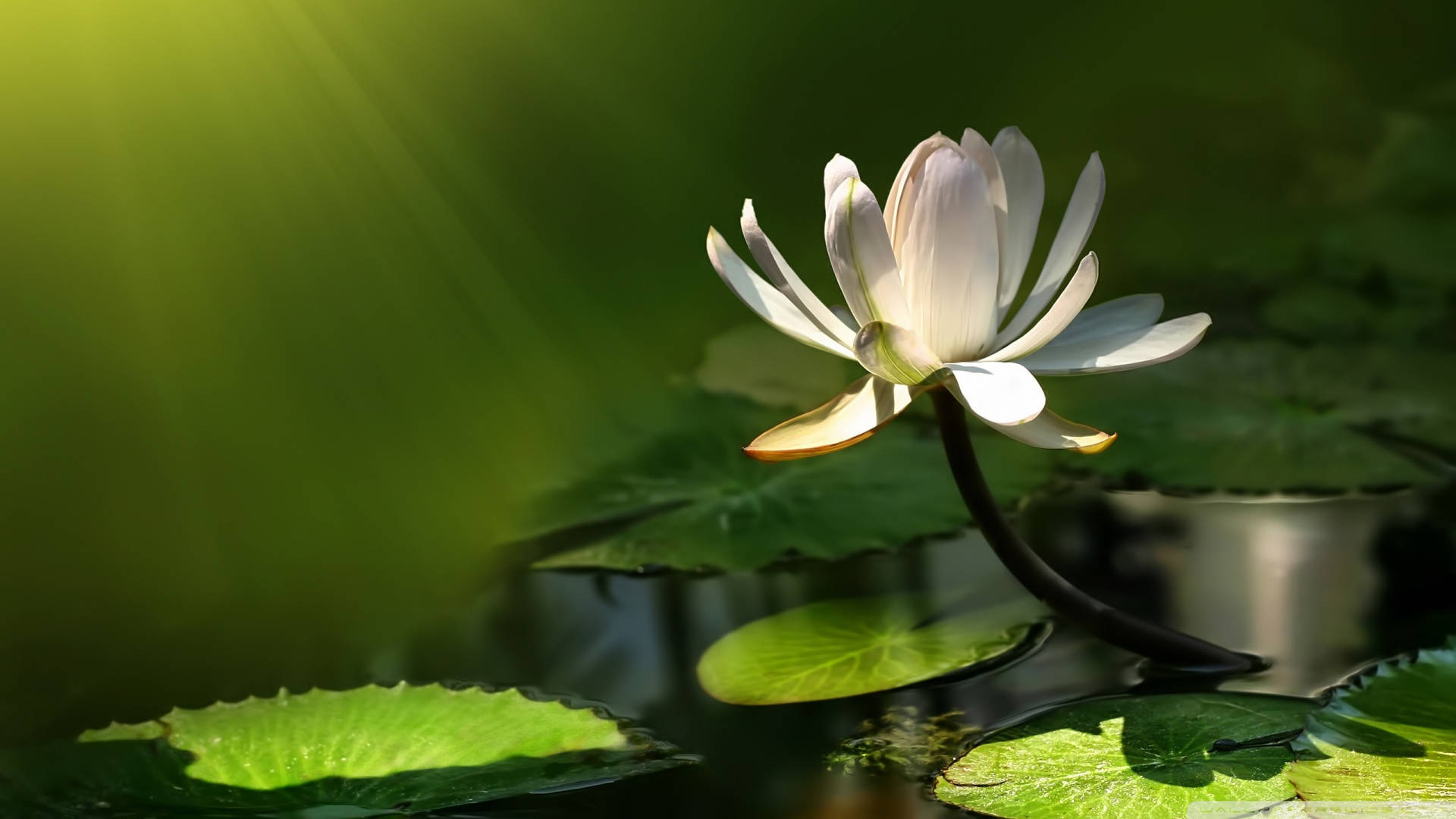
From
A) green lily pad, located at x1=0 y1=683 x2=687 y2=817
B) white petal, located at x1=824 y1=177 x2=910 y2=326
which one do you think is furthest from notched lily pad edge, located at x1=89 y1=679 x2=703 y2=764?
white petal, located at x1=824 y1=177 x2=910 y2=326

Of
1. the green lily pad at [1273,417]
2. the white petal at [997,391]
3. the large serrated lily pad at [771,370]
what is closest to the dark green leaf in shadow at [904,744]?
the white petal at [997,391]

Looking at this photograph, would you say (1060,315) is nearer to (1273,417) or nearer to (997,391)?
(997,391)

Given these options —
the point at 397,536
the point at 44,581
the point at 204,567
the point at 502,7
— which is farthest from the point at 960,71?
the point at 44,581

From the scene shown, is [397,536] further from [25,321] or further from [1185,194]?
[1185,194]

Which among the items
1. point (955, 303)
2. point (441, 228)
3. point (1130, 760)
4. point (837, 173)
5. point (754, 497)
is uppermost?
point (441, 228)

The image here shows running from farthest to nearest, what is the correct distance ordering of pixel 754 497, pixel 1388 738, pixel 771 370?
1. pixel 771 370
2. pixel 754 497
3. pixel 1388 738

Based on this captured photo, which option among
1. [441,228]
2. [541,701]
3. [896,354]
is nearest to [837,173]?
[896,354]
